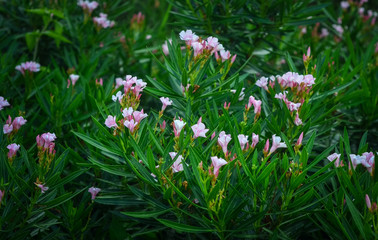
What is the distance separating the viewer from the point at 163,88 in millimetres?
1592

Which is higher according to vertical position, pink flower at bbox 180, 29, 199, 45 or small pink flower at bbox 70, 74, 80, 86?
pink flower at bbox 180, 29, 199, 45

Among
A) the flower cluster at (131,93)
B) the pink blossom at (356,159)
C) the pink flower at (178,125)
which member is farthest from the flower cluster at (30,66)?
the pink blossom at (356,159)

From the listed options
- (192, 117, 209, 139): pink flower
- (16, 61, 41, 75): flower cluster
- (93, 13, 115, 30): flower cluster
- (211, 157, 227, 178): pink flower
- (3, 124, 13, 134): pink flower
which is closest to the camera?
(211, 157, 227, 178): pink flower

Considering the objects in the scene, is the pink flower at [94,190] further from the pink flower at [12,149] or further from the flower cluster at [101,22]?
the flower cluster at [101,22]

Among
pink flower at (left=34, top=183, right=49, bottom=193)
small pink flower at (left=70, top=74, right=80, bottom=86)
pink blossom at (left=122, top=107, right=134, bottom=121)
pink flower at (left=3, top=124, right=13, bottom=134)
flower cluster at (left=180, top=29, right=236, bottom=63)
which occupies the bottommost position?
small pink flower at (left=70, top=74, right=80, bottom=86)

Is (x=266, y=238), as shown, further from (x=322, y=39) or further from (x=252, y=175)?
(x=322, y=39)

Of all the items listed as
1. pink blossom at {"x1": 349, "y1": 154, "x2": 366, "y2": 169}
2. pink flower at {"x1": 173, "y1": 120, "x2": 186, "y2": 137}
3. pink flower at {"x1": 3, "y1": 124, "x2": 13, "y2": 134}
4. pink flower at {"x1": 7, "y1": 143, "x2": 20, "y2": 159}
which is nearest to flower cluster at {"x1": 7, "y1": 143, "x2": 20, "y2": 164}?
pink flower at {"x1": 7, "y1": 143, "x2": 20, "y2": 159}

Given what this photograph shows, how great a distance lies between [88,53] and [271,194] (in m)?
1.81

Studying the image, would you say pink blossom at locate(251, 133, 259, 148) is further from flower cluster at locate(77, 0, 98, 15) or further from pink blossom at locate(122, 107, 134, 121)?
flower cluster at locate(77, 0, 98, 15)

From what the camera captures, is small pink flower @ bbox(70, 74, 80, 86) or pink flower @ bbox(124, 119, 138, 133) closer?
pink flower @ bbox(124, 119, 138, 133)

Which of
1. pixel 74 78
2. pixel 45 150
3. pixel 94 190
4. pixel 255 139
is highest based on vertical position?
pixel 255 139

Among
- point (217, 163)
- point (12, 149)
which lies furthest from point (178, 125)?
point (12, 149)

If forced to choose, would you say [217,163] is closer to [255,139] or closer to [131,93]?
[255,139]

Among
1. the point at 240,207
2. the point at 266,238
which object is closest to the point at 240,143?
the point at 240,207
